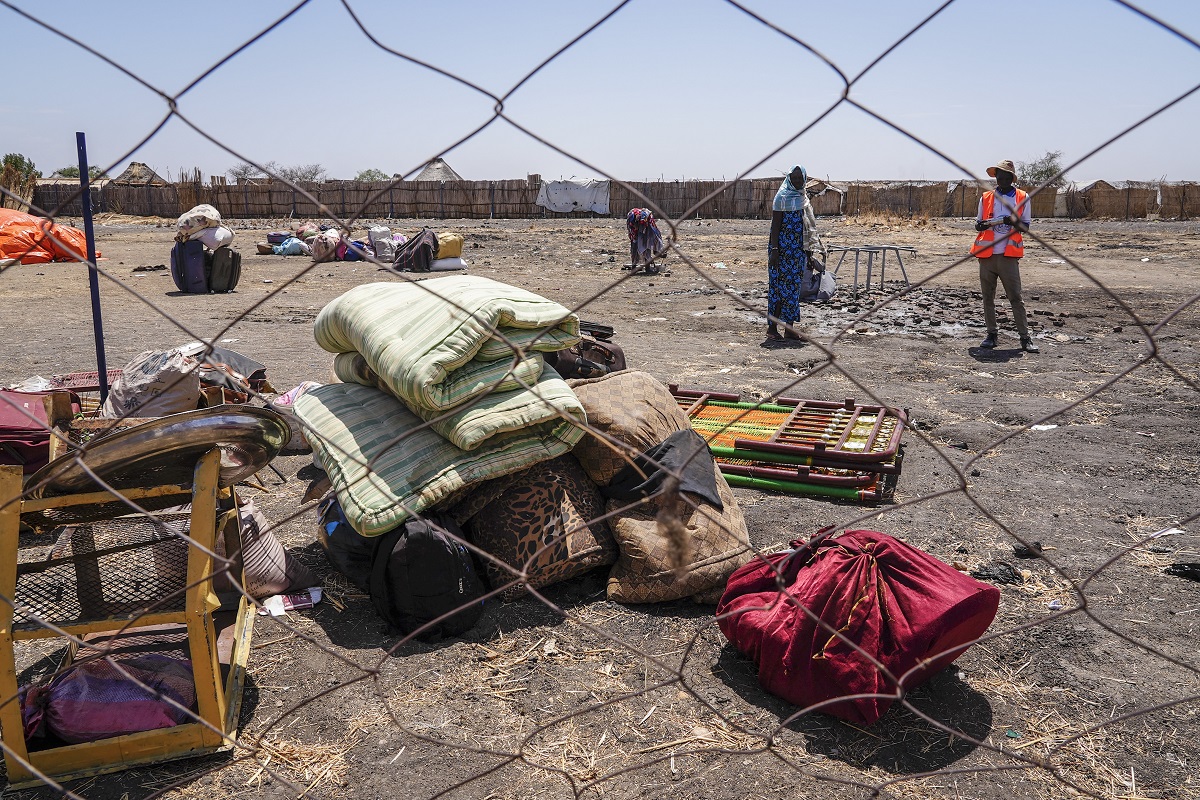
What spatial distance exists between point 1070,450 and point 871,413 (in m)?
1.05

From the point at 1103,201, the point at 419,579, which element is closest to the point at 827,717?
the point at 419,579

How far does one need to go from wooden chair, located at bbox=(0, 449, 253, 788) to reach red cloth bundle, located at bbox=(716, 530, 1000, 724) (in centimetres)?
130

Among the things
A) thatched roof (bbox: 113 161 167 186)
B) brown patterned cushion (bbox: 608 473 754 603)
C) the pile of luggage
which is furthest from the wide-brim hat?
thatched roof (bbox: 113 161 167 186)

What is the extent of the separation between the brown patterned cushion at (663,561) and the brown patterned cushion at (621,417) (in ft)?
0.76

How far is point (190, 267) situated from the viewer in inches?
424

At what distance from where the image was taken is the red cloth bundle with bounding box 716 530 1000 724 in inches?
90.0

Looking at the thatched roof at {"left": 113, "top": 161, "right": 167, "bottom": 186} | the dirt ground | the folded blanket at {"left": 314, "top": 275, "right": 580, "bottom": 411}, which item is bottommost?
the dirt ground

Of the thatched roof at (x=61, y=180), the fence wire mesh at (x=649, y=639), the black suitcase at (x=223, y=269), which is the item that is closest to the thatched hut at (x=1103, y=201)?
the fence wire mesh at (x=649, y=639)

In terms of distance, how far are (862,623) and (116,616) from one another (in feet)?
6.13

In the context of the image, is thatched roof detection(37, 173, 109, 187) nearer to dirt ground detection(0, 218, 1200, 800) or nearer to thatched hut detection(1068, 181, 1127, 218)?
dirt ground detection(0, 218, 1200, 800)

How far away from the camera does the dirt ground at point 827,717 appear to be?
6.86 feet

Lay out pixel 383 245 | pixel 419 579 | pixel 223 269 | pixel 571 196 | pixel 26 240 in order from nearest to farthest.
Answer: pixel 419 579
pixel 223 269
pixel 26 240
pixel 383 245
pixel 571 196

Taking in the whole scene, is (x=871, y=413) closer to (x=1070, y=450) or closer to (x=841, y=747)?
(x=1070, y=450)

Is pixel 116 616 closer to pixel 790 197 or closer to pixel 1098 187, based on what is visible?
pixel 790 197
